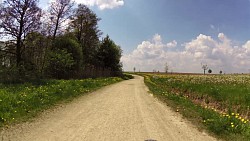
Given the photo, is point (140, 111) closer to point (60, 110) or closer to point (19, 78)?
point (60, 110)

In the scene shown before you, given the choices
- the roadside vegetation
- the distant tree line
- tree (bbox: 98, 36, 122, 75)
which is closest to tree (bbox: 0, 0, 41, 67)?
the distant tree line

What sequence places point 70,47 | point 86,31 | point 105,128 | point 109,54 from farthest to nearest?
point 109,54 < point 86,31 < point 70,47 < point 105,128

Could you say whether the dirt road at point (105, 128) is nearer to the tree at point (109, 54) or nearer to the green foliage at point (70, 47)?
the green foliage at point (70, 47)

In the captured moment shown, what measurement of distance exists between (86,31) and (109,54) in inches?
383

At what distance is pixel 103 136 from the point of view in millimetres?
8164

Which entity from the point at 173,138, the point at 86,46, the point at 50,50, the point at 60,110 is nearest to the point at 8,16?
the point at 50,50

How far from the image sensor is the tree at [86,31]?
5788cm

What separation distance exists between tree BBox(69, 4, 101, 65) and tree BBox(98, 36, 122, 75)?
3.64 metres

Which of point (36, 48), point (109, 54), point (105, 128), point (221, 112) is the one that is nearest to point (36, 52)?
point (36, 48)

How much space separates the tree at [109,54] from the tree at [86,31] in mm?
3643

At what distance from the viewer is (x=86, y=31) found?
59.2 metres

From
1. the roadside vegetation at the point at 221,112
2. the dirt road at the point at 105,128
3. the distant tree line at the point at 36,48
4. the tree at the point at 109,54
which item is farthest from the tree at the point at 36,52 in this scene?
the tree at the point at 109,54

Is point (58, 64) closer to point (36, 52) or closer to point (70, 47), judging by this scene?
point (36, 52)

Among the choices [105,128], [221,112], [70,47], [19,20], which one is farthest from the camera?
[70,47]
